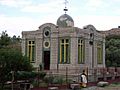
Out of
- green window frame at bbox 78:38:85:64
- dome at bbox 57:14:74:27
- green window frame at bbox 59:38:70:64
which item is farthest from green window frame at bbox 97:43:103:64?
green window frame at bbox 59:38:70:64

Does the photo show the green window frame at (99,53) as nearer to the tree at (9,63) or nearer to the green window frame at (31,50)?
the green window frame at (31,50)

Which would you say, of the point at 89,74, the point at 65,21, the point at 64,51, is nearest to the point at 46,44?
the point at 64,51

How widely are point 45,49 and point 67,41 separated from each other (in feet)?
9.21

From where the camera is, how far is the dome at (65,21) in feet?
117

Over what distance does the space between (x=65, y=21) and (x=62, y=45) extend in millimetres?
3657

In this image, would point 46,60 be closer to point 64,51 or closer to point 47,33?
point 64,51

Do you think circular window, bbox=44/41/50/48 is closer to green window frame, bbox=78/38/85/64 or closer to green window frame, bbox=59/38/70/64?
green window frame, bbox=59/38/70/64

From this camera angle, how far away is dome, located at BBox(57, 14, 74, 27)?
117ft

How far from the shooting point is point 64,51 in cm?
3303

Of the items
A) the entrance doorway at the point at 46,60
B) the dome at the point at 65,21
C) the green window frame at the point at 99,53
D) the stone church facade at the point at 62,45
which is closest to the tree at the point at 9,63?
the stone church facade at the point at 62,45

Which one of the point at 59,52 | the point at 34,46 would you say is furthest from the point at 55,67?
the point at 34,46

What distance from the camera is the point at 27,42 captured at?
35844 millimetres

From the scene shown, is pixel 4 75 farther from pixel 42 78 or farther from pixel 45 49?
pixel 45 49

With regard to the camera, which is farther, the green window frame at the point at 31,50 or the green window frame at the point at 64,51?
the green window frame at the point at 31,50
